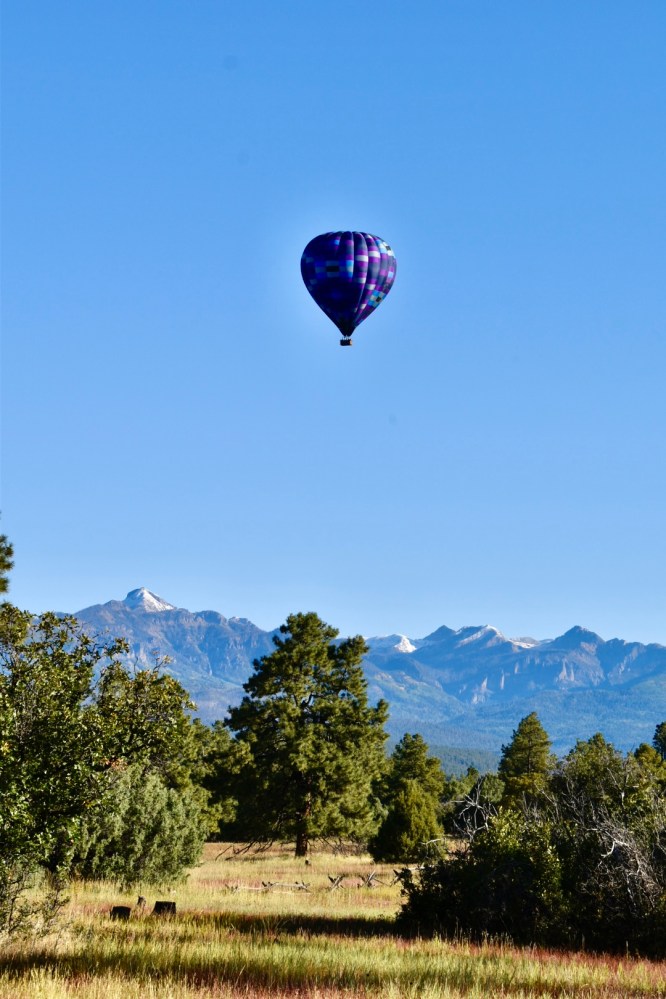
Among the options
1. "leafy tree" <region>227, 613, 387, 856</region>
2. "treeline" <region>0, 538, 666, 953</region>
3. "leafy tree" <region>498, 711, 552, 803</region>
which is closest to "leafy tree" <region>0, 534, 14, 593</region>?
"treeline" <region>0, 538, 666, 953</region>

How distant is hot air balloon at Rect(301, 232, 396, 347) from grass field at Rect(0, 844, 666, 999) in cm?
3012

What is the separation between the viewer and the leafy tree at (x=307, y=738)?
54969mm

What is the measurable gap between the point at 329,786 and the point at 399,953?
33825mm

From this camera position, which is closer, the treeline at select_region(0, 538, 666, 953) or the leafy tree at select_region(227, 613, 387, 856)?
the treeline at select_region(0, 538, 666, 953)

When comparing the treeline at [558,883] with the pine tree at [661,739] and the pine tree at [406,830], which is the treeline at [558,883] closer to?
the pine tree at [406,830]

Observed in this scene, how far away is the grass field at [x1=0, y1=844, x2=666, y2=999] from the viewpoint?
677 inches

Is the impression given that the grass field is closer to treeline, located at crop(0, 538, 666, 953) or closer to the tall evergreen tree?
treeline, located at crop(0, 538, 666, 953)

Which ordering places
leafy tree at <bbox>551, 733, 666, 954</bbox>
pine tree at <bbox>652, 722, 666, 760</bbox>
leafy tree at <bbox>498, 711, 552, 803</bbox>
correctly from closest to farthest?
leafy tree at <bbox>551, 733, 666, 954</bbox> < leafy tree at <bbox>498, 711, 552, 803</bbox> < pine tree at <bbox>652, 722, 666, 760</bbox>

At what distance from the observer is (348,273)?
166 ft

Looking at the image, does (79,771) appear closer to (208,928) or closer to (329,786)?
(208,928)

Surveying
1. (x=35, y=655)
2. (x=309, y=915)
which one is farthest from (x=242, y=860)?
(x=35, y=655)

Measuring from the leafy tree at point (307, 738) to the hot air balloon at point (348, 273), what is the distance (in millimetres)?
17121

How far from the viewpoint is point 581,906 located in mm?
25797

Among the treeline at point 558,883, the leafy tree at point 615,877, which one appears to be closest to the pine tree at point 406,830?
the treeline at point 558,883
